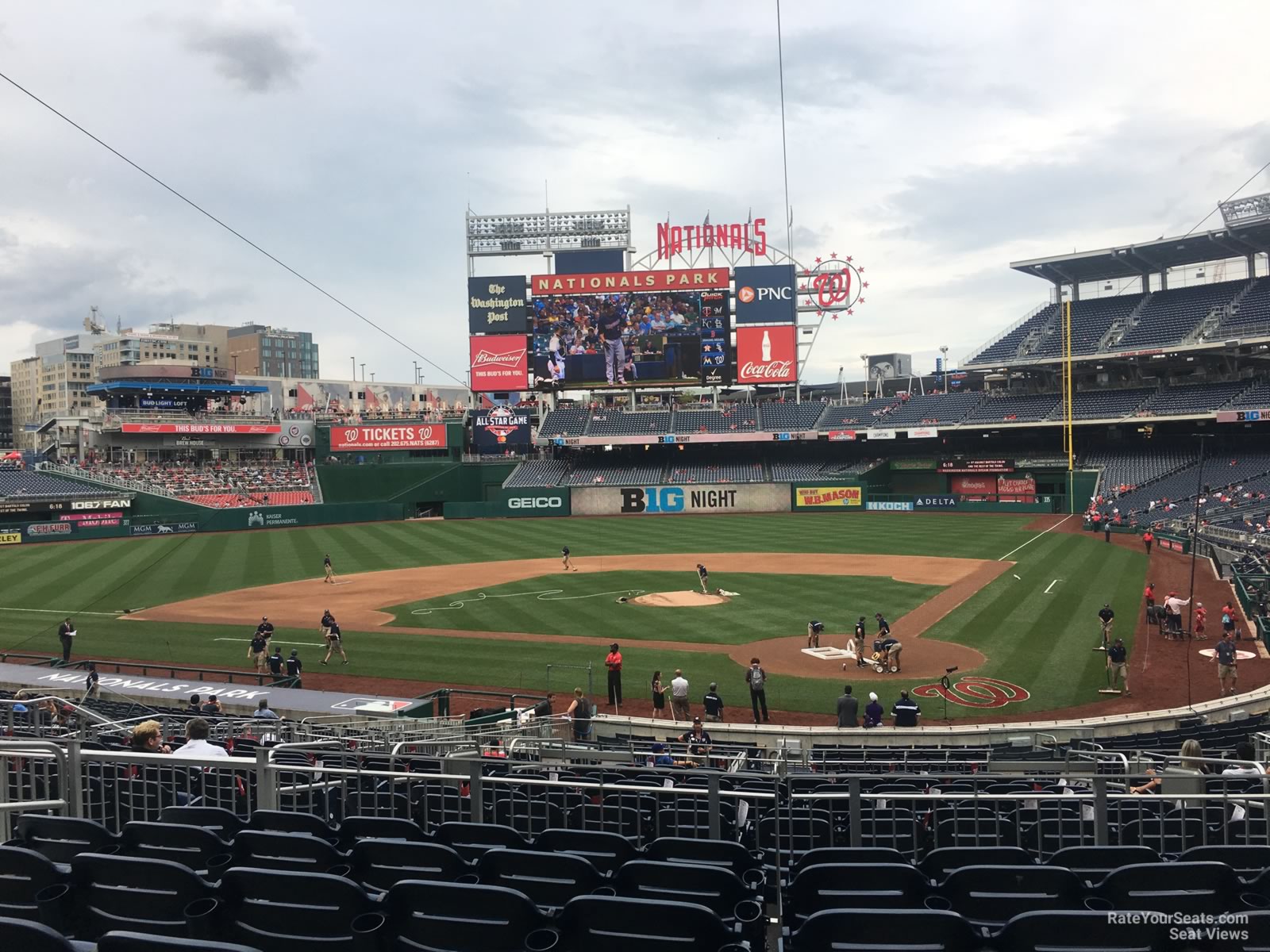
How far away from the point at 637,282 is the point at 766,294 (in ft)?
34.1

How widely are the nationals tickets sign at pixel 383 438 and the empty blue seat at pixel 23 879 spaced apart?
2879 inches

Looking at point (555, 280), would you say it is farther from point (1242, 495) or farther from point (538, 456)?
point (1242, 495)

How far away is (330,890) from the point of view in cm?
393

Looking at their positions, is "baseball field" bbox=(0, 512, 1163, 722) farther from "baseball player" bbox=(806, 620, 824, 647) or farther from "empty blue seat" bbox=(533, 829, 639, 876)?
"empty blue seat" bbox=(533, 829, 639, 876)

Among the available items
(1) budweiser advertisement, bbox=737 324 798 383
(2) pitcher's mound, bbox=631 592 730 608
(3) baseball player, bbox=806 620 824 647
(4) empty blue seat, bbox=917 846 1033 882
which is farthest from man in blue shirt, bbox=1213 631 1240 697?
(1) budweiser advertisement, bbox=737 324 798 383

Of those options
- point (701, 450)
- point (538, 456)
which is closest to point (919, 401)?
point (701, 450)

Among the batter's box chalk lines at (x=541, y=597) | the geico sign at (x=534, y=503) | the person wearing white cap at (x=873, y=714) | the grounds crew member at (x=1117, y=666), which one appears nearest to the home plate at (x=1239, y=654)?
the grounds crew member at (x=1117, y=666)

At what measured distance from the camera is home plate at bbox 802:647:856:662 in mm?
22609

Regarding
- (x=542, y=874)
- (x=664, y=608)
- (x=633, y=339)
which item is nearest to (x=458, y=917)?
(x=542, y=874)

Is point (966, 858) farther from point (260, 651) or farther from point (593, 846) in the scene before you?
point (260, 651)

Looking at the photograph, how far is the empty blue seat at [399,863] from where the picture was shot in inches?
183

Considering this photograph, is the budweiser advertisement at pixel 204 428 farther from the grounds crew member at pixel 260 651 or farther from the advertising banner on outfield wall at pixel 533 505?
the grounds crew member at pixel 260 651

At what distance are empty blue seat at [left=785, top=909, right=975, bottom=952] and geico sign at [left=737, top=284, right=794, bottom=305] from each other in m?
68.4

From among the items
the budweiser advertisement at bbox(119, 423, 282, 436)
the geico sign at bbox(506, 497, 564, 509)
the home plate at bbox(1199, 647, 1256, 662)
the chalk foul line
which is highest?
the budweiser advertisement at bbox(119, 423, 282, 436)
